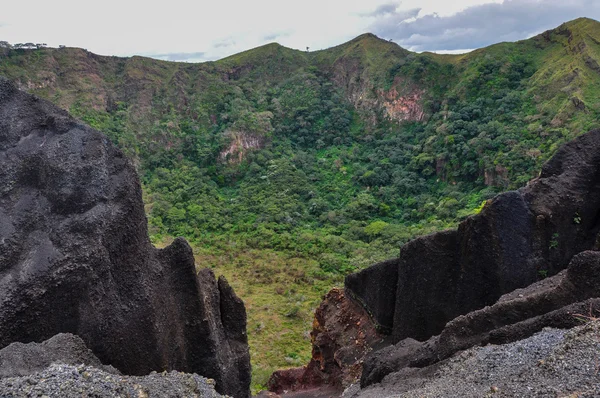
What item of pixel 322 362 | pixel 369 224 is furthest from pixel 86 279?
pixel 369 224

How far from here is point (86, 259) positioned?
9.38m

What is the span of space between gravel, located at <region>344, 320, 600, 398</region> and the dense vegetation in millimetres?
16966

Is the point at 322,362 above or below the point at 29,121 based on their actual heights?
below

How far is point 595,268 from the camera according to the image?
847 centimetres

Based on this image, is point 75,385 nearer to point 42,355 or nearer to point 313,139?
point 42,355

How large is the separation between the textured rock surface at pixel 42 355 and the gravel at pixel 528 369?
582cm

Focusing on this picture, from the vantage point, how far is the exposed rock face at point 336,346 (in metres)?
15.6

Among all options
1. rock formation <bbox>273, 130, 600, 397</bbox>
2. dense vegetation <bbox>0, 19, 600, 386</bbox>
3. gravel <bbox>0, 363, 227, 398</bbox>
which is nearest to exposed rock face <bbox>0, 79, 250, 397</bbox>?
gravel <bbox>0, 363, 227, 398</bbox>

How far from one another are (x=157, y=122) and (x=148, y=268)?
61.1m

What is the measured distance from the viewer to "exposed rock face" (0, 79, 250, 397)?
9.13 m

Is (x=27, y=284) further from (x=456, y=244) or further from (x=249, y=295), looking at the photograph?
(x=249, y=295)

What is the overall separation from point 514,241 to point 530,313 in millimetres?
3469

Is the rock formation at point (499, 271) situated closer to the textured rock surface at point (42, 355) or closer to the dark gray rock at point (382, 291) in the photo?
the dark gray rock at point (382, 291)

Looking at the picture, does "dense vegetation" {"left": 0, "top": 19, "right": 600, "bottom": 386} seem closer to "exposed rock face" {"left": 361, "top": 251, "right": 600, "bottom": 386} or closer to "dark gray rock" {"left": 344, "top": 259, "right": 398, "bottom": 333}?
"dark gray rock" {"left": 344, "top": 259, "right": 398, "bottom": 333}
